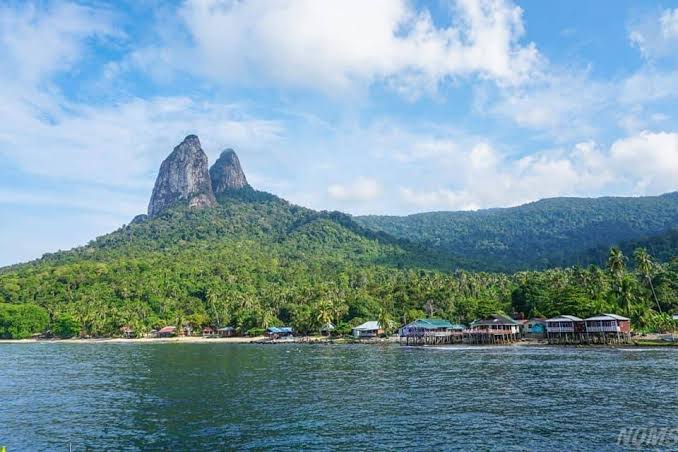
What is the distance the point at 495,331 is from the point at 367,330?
3590 cm

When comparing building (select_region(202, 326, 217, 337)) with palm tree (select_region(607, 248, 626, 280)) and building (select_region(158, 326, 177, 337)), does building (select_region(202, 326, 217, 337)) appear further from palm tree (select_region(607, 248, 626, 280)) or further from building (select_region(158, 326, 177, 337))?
palm tree (select_region(607, 248, 626, 280))

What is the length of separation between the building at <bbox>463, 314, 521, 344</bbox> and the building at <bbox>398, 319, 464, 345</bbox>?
4852mm

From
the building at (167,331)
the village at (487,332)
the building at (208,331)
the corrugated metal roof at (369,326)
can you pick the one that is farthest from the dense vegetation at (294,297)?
the building at (167,331)

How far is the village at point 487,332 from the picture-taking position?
324 ft

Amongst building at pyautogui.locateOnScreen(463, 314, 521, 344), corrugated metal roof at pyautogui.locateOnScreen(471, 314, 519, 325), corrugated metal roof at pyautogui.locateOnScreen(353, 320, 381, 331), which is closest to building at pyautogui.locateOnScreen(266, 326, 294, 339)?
corrugated metal roof at pyautogui.locateOnScreen(353, 320, 381, 331)

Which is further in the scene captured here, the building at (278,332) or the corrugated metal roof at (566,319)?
the building at (278,332)

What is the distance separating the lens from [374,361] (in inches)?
3071

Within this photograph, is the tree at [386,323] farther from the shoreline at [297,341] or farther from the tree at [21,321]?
the tree at [21,321]

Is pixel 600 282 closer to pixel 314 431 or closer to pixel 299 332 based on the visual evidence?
pixel 299 332

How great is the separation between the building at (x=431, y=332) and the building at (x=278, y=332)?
40110 millimetres

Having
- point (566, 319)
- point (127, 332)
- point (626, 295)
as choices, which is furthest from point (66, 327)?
point (626, 295)

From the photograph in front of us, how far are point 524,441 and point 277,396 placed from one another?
24.6 meters

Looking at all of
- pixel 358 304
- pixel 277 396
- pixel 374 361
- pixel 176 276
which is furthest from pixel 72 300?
pixel 277 396

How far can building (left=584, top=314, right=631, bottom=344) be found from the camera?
9700cm
